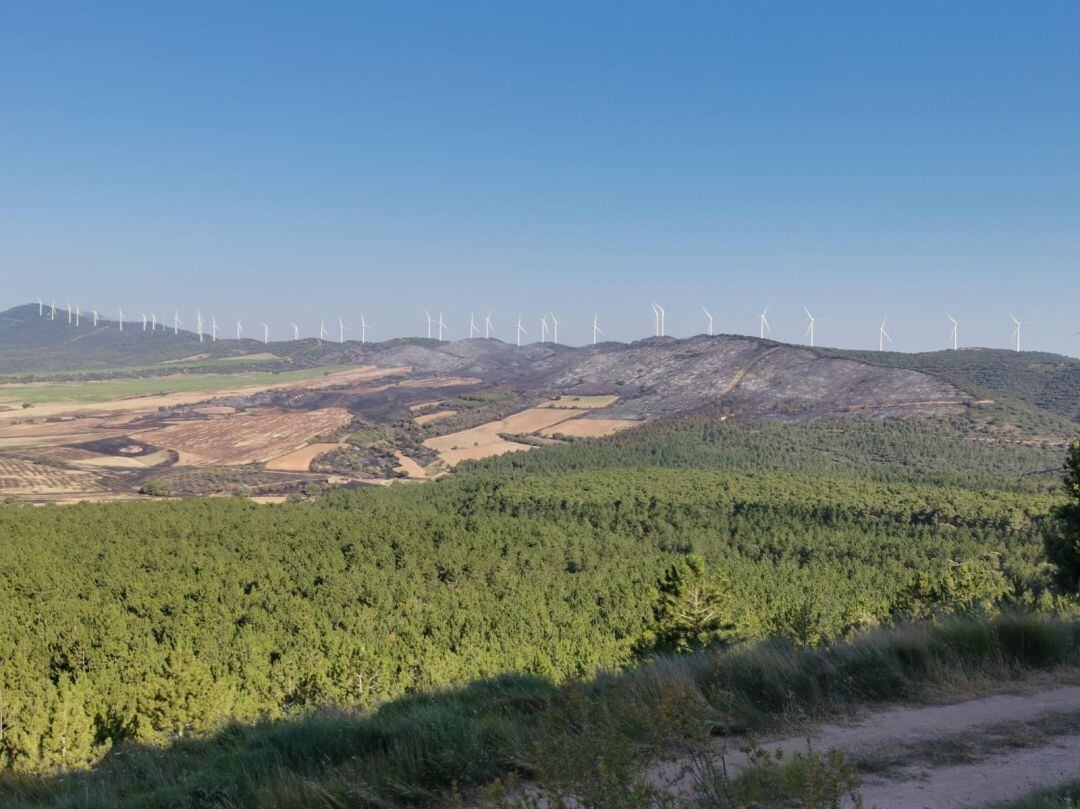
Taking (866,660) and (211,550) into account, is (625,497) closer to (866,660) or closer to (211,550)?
(211,550)

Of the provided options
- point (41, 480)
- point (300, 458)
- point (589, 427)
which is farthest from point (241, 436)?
point (589, 427)

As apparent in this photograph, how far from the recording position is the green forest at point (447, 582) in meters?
24.7

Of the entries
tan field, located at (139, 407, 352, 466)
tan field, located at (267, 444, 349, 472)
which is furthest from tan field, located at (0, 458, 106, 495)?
tan field, located at (267, 444, 349, 472)

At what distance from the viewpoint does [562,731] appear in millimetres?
7078

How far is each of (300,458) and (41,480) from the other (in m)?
41.8

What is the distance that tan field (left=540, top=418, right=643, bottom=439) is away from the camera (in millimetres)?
171875

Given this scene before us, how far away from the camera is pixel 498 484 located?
115125mm

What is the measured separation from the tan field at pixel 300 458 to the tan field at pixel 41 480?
2858 centimetres

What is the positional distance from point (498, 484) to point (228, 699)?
90744 mm

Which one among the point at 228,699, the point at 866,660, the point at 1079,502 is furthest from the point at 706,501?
the point at 866,660

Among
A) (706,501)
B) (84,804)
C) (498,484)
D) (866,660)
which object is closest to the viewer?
(84,804)

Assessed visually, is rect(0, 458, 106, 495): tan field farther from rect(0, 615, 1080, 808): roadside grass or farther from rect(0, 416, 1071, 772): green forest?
rect(0, 615, 1080, 808): roadside grass

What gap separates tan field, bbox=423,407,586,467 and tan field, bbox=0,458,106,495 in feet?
208

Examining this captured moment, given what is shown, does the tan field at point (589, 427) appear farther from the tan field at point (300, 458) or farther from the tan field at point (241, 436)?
the tan field at point (300, 458)
